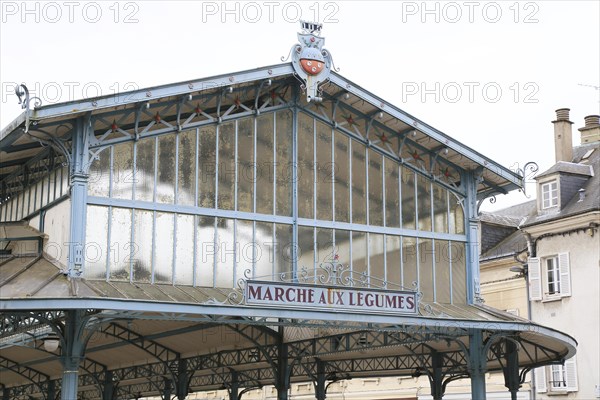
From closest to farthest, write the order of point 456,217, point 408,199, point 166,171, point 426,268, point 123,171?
point 123,171 → point 166,171 → point 426,268 → point 408,199 → point 456,217

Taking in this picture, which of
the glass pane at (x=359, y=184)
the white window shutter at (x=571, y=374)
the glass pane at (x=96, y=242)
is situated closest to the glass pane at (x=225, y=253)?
the glass pane at (x=96, y=242)

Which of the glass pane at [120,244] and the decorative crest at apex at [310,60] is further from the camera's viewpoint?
the decorative crest at apex at [310,60]

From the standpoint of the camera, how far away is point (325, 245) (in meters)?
20.8

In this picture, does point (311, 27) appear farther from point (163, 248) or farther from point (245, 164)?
point (163, 248)

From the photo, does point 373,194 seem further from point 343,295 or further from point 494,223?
point 494,223

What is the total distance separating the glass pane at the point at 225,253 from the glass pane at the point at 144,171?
1.58 metres

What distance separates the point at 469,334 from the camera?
21.3 meters

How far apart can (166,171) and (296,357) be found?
7.33m

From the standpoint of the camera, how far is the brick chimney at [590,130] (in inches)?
1511

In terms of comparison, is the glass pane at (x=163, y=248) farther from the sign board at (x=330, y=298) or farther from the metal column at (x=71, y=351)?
the metal column at (x=71, y=351)

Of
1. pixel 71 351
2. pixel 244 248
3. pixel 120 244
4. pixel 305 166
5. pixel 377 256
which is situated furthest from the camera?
pixel 377 256

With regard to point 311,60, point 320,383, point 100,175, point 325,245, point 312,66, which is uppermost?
point 311,60

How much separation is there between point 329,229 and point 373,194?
1492mm

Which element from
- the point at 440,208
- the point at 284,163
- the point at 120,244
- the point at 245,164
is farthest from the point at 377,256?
the point at 120,244
